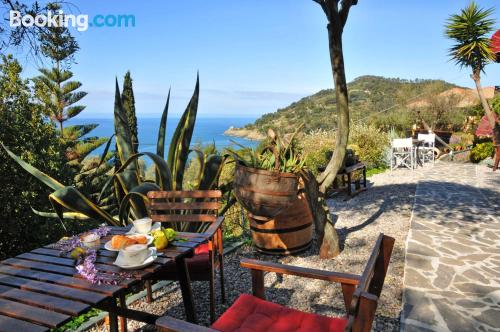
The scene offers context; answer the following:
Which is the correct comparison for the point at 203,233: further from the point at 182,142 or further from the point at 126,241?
the point at 182,142

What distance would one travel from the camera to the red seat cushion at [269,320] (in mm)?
1779

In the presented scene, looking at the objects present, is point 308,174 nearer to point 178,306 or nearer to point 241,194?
point 241,194

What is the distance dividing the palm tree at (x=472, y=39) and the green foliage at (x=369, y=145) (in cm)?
325

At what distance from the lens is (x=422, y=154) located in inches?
481

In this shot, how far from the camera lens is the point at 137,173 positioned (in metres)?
3.59

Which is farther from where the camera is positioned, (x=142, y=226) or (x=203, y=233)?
(x=203, y=233)

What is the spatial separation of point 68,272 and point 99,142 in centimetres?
1194

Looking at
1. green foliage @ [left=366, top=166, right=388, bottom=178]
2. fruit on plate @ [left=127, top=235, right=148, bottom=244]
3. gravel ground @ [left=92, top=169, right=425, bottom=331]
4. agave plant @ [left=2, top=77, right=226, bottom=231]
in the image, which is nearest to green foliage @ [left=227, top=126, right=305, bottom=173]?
agave plant @ [left=2, top=77, right=226, bottom=231]

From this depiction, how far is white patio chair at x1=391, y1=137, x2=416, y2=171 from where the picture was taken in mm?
10672

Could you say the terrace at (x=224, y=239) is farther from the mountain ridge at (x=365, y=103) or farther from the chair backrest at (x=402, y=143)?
the mountain ridge at (x=365, y=103)

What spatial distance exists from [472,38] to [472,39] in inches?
1.4

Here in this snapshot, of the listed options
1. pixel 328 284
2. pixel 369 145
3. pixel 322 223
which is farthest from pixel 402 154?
pixel 328 284

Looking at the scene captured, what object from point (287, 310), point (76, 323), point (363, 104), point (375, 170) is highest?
point (363, 104)

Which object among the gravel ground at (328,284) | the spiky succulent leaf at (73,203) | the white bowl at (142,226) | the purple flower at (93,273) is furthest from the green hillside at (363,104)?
the purple flower at (93,273)
